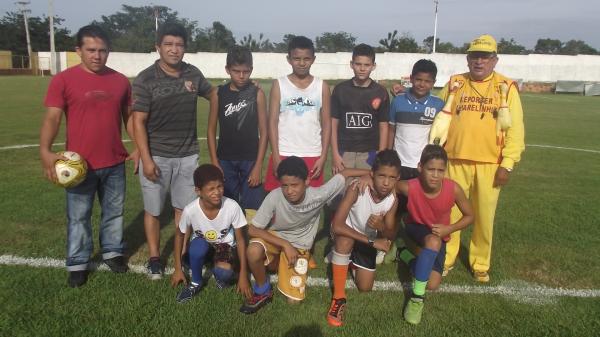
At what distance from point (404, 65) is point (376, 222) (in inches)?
1948

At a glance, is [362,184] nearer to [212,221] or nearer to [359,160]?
[359,160]

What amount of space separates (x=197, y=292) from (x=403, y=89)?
2870 millimetres

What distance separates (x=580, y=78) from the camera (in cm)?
5103

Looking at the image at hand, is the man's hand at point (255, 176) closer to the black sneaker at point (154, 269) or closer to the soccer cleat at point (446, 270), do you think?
the black sneaker at point (154, 269)

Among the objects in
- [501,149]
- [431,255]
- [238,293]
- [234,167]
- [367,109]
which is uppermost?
[367,109]

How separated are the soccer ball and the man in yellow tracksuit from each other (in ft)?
10.5

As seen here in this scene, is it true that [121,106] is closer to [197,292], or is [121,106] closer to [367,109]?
[197,292]

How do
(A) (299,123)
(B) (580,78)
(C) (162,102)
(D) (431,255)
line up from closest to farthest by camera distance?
(D) (431,255) → (C) (162,102) → (A) (299,123) → (B) (580,78)

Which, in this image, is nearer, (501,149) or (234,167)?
(501,149)

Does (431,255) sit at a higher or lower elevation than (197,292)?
higher

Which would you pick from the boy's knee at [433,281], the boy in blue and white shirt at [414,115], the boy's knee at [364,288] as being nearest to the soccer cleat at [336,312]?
the boy's knee at [364,288]

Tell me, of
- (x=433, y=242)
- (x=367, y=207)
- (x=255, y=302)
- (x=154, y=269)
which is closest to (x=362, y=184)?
(x=367, y=207)

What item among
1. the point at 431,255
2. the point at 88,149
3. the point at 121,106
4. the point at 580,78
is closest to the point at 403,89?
the point at 431,255

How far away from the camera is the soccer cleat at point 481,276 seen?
415 centimetres
